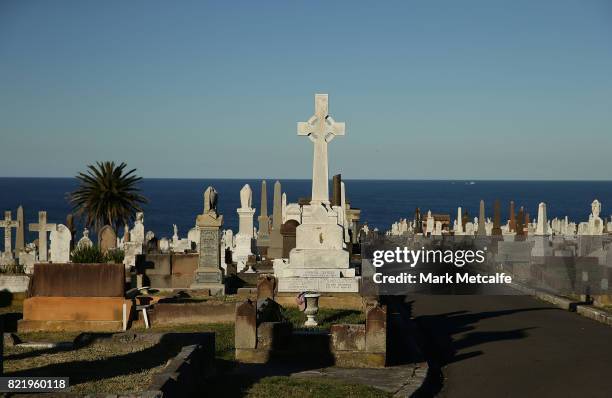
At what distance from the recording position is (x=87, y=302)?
55.2 feet

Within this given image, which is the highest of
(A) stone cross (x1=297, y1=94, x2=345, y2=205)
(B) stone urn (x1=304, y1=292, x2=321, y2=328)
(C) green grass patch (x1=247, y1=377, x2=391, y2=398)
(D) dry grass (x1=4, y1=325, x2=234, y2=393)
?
(A) stone cross (x1=297, y1=94, x2=345, y2=205)

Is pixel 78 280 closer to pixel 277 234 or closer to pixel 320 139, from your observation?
pixel 320 139

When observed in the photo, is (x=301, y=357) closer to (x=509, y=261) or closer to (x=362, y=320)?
(x=362, y=320)

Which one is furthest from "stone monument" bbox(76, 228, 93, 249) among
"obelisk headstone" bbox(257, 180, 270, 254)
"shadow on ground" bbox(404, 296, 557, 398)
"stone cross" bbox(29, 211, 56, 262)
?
"shadow on ground" bbox(404, 296, 557, 398)

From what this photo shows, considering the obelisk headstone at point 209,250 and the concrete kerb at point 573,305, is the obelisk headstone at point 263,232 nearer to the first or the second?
the obelisk headstone at point 209,250

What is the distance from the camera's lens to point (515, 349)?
15.3 m

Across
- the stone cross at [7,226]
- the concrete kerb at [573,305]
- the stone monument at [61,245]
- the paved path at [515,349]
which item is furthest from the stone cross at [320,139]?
the stone cross at [7,226]

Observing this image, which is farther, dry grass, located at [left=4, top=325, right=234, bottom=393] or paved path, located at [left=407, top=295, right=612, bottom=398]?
paved path, located at [left=407, top=295, right=612, bottom=398]

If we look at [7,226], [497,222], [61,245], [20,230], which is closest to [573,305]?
[61,245]

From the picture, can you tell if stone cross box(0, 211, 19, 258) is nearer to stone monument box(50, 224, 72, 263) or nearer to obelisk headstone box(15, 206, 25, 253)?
obelisk headstone box(15, 206, 25, 253)

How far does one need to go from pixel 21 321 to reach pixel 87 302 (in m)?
1.27

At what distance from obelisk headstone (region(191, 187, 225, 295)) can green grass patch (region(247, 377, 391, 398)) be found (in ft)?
35.9

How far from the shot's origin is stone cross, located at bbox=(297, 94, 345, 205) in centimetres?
2305

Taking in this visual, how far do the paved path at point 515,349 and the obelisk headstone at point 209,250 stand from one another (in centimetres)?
518
